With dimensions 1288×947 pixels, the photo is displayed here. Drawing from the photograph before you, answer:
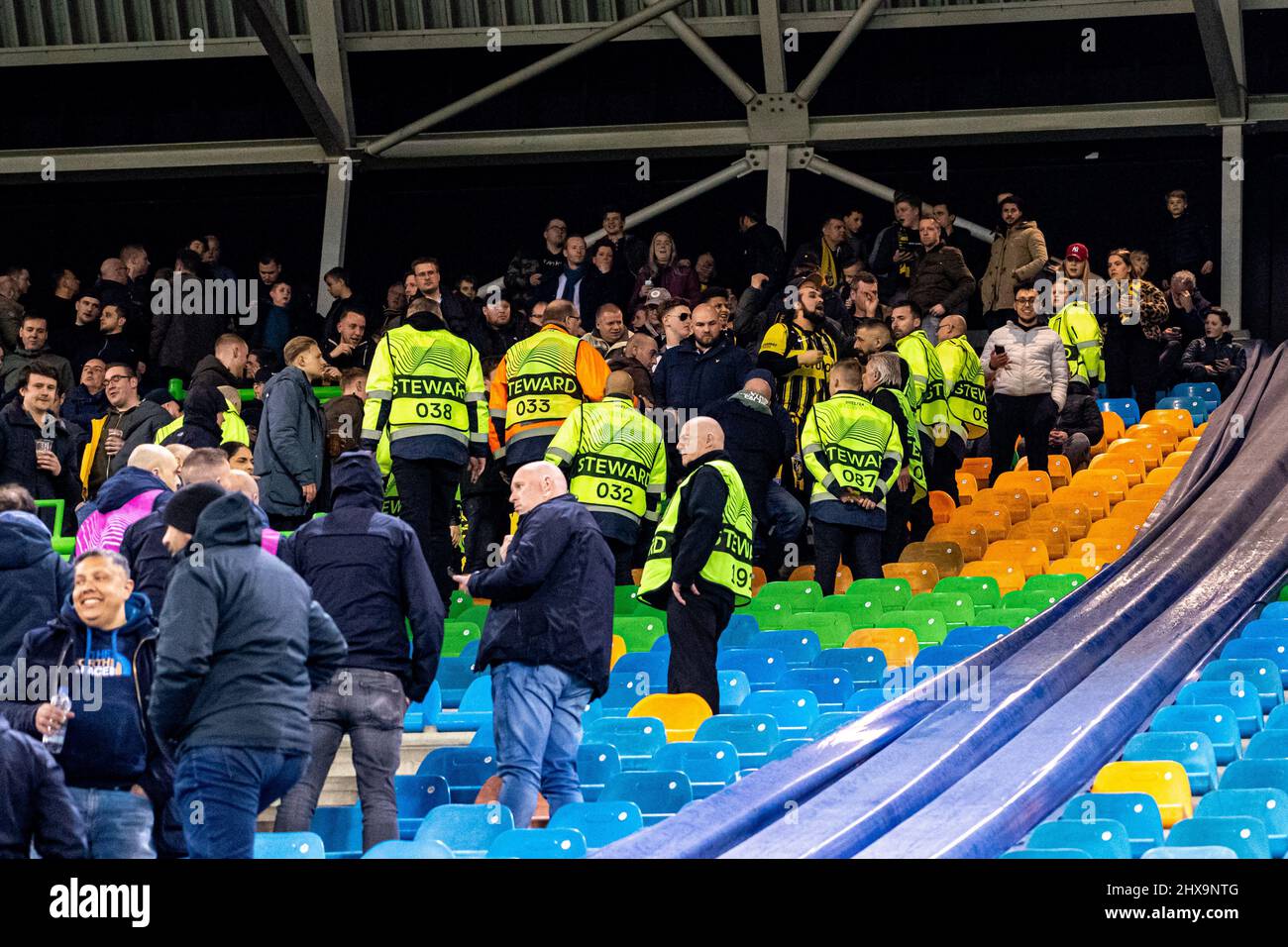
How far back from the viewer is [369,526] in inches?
289

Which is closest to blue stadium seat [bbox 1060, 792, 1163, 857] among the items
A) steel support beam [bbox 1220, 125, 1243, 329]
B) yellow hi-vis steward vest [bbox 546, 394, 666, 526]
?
yellow hi-vis steward vest [bbox 546, 394, 666, 526]

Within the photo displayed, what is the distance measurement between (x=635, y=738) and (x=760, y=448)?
9.95ft

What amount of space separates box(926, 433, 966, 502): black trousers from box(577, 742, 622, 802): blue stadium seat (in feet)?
17.6

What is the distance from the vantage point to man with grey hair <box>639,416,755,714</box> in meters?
8.56

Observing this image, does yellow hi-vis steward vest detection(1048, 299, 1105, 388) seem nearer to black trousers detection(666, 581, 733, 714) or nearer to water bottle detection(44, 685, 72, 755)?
black trousers detection(666, 581, 733, 714)

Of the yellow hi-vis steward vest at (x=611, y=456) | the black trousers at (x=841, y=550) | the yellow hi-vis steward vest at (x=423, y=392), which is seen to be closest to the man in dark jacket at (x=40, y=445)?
the yellow hi-vis steward vest at (x=423, y=392)

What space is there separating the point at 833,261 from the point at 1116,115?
10.3ft

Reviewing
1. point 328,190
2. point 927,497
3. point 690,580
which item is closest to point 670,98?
point 328,190

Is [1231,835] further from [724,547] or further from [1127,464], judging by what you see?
[1127,464]

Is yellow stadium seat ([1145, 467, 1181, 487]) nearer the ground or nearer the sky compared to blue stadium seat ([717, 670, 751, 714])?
nearer the sky

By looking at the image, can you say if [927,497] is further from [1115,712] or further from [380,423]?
[1115,712]

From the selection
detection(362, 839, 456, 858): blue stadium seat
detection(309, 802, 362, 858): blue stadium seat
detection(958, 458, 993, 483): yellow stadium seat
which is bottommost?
detection(309, 802, 362, 858): blue stadium seat

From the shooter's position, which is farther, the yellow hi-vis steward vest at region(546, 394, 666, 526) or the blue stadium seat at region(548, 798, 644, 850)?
the yellow hi-vis steward vest at region(546, 394, 666, 526)

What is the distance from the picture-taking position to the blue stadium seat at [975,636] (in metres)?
9.19
